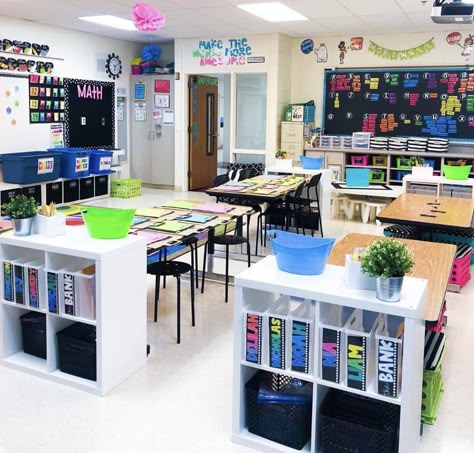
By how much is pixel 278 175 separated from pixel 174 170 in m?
3.80

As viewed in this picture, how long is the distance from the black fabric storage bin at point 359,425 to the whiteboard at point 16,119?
697cm

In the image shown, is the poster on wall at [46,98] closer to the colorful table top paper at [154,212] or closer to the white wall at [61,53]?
the white wall at [61,53]

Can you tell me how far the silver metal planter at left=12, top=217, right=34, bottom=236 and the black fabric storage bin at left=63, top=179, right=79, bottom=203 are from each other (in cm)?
560

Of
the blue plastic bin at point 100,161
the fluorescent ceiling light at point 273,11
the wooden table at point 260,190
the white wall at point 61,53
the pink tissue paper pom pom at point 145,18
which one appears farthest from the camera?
the blue plastic bin at point 100,161

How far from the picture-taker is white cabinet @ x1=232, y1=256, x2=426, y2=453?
2.24 meters

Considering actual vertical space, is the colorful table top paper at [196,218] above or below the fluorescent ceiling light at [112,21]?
below

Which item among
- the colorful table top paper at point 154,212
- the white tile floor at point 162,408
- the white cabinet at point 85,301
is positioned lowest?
the white tile floor at point 162,408

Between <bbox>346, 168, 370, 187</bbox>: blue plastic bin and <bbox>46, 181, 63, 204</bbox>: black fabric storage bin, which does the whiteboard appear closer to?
<bbox>46, 181, 63, 204</bbox>: black fabric storage bin

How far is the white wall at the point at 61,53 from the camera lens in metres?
8.11

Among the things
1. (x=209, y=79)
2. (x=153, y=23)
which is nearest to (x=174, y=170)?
(x=209, y=79)

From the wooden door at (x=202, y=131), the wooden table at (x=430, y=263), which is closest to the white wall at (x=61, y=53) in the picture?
the wooden door at (x=202, y=131)

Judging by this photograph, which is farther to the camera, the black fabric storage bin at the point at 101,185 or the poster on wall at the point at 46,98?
the black fabric storage bin at the point at 101,185

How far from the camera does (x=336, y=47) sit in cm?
928

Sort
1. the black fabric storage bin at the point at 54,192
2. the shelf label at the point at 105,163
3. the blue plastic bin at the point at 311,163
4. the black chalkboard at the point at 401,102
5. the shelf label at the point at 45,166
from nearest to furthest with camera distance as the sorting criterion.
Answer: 1. the blue plastic bin at the point at 311,163
2. the shelf label at the point at 45,166
3. the black fabric storage bin at the point at 54,192
4. the black chalkboard at the point at 401,102
5. the shelf label at the point at 105,163
